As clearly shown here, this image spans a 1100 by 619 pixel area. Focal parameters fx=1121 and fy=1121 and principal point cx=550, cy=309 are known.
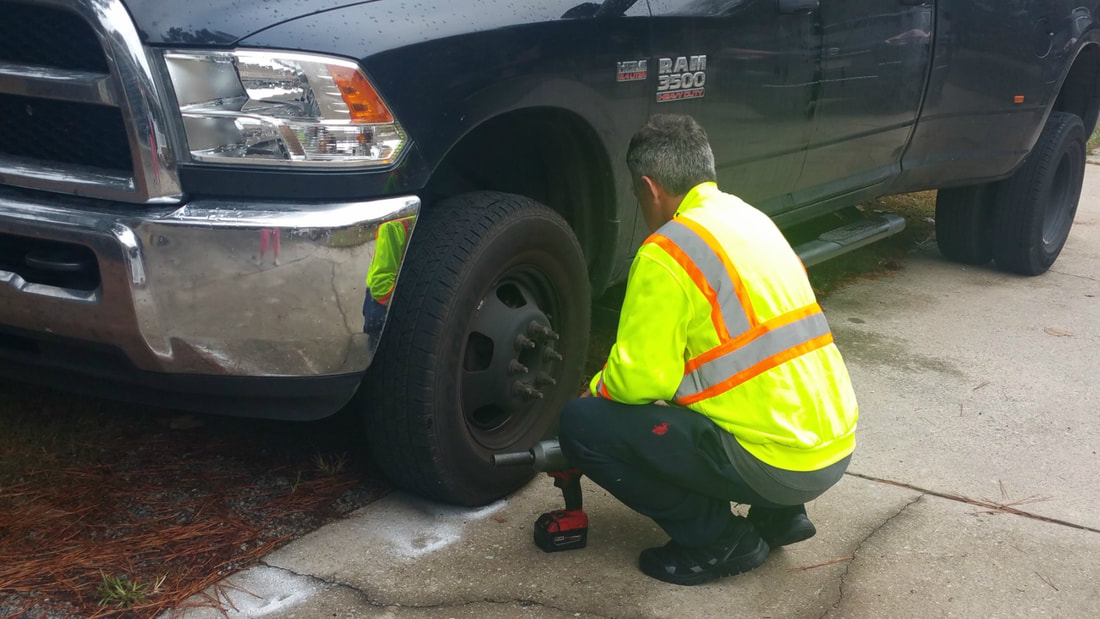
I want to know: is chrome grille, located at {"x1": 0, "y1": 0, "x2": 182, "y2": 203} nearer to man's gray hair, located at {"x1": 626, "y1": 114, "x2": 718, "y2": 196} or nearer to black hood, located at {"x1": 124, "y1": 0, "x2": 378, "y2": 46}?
black hood, located at {"x1": 124, "y1": 0, "x2": 378, "y2": 46}

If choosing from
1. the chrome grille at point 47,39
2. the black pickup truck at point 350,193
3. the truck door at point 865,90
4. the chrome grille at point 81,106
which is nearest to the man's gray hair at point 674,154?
the black pickup truck at point 350,193

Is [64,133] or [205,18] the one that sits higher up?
[205,18]

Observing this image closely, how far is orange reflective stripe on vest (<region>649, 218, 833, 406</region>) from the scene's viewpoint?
250 centimetres

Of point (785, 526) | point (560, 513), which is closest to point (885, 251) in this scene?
point (785, 526)

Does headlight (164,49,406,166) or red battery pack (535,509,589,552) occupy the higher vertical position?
headlight (164,49,406,166)

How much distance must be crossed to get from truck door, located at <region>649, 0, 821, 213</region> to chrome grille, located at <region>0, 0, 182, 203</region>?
4.72 ft

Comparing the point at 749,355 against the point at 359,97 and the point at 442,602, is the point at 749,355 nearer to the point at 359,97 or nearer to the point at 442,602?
the point at 442,602

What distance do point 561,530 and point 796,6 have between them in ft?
6.33

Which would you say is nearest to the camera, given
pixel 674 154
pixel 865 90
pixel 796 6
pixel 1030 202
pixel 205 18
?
pixel 205 18

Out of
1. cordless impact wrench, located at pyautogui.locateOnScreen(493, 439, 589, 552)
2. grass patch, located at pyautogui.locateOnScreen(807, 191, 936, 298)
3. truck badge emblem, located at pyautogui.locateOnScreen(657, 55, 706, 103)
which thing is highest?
truck badge emblem, located at pyautogui.locateOnScreen(657, 55, 706, 103)

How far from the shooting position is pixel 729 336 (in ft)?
8.23

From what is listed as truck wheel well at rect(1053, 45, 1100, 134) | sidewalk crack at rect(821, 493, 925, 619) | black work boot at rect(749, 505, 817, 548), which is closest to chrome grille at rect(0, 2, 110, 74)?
black work boot at rect(749, 505, 817, 548)

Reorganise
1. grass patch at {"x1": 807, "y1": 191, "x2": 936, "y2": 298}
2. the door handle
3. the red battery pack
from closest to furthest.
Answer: the red battery pack, the door handle, grass patch at {"x1": 807, "y1": 191, "x2": 936, "y2": 298}

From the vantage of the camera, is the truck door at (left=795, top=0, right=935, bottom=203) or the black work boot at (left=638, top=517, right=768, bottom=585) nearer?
the black work boot at (left=638, top=517, right=768, bottom=585)
